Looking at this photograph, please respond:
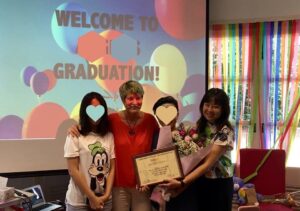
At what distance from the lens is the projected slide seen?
9.96 ft

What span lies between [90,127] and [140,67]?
140 centimetres

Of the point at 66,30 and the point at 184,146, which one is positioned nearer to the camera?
the point at 184,146

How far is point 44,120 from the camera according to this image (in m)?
3.12

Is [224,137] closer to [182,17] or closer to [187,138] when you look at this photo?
[187,138]

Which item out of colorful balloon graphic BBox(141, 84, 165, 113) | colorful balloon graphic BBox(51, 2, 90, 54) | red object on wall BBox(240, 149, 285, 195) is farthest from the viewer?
colorful balloon graphic BBox(141, 84, 165, 113)

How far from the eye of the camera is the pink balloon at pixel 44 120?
10.1 ft

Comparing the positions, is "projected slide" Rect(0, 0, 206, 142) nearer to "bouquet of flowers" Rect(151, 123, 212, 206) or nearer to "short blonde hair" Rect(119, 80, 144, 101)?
"short blonde hair" Rect(119, 80, 144, 101)

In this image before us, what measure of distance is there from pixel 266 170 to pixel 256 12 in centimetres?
181

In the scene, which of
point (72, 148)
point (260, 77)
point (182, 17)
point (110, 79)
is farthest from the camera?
point (260, 77)

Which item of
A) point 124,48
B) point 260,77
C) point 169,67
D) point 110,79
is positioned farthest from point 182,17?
point 260,77

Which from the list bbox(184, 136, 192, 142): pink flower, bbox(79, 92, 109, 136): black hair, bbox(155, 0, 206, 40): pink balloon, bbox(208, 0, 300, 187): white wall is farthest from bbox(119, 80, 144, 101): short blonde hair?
bbox(208, 0, 300, 187): white wall

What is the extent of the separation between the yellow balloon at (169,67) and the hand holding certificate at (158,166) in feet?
5.23

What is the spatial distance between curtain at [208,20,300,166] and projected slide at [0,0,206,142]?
0.46m

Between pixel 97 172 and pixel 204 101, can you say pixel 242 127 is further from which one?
pixel 97 172
